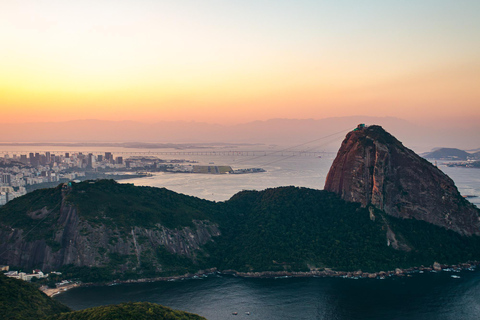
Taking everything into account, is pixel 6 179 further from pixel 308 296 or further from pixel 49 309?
pixel 308 296

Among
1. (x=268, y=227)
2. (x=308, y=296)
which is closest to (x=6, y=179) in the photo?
(x=268, y=227)

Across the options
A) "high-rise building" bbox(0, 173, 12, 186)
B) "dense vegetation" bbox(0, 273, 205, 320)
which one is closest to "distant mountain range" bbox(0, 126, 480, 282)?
"dense vegetation" bbox(0, 273, 205, 320)

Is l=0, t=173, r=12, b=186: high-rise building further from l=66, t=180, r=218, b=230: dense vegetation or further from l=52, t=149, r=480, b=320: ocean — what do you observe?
l=52, t=149, r=480, b=320: ocean

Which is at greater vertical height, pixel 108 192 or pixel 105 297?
pixel 108 192

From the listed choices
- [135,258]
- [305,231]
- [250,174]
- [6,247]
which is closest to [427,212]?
[305,231]

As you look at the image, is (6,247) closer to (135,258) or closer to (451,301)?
(135,258)
